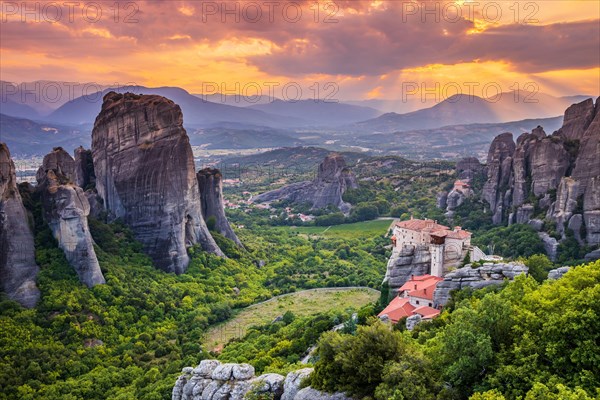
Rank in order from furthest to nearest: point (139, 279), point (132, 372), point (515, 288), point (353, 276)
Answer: point (353, 276) < point (139, 279) < point (132, 372) < point (515, 288)

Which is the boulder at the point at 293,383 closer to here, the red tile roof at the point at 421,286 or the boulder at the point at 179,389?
the boulder at the point at 179,389

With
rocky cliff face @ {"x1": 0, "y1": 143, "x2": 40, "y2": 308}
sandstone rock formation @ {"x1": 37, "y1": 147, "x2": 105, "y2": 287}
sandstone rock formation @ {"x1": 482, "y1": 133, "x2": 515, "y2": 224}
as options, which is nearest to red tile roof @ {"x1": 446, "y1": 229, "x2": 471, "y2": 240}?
sandstone rock formation @ {"x1": 37, "y1": 147, "x2": 105, "y2": 287}

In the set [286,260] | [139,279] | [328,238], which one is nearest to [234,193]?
[328,238]

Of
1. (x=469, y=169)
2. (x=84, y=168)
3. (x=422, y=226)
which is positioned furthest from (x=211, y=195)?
(x=469, y=169)

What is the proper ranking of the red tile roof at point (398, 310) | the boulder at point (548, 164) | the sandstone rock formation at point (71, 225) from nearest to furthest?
1. the red tile roof at point (398, 310)
2. the sandstone rock formation at point (71, 225)
3. the boulder at point (548, 164)

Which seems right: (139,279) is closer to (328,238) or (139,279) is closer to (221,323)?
(221,323)

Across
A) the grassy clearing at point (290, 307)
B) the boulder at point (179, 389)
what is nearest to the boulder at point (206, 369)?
the boulder at point (179, 389)
